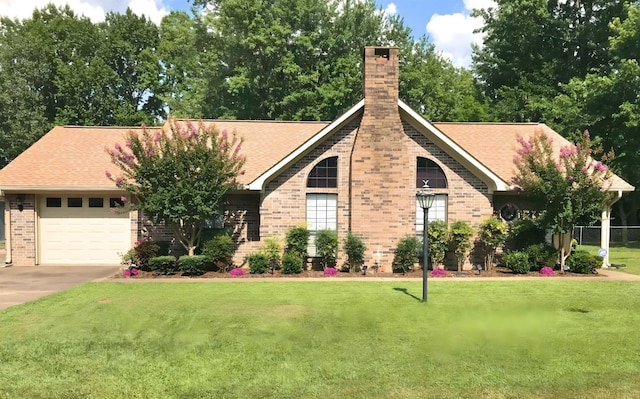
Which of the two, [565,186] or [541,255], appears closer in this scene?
[565,186]

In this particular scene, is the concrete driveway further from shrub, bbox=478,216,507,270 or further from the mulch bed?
shrub, bbox=478,216,507,270

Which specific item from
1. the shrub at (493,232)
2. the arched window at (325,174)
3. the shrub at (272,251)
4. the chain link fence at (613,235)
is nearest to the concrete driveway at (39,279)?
the shrub at (272,251)

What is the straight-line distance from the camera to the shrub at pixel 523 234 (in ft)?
48.7

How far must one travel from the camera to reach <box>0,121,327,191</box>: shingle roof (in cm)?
1563

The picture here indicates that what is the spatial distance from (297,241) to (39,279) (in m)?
7.15

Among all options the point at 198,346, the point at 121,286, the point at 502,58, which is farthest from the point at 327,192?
the point at 502,58

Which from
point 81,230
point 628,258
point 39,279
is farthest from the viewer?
point 628,258

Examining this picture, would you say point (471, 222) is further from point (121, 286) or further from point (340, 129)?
point (121, 286)

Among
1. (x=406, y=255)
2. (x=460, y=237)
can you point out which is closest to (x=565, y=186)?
(x=460, y=237)

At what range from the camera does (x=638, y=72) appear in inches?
938

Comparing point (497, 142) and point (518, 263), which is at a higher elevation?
point (497, 142)

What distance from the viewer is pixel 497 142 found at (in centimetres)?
1853

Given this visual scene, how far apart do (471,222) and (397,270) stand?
290 centimetres

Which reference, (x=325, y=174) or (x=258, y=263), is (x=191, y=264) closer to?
(x=258, y=263)
